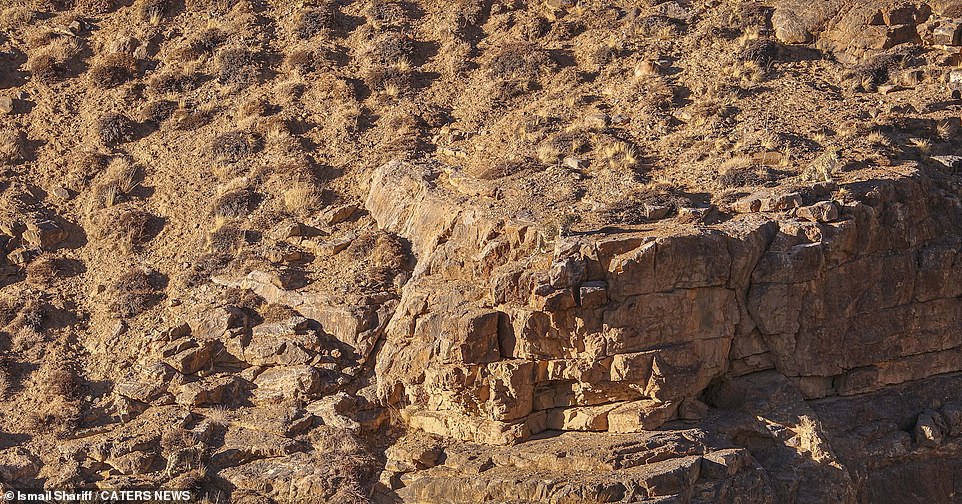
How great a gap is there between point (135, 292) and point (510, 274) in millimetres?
9496

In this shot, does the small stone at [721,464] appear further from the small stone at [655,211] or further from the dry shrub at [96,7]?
the dry shrub at [96,7]

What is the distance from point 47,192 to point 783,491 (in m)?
20.2

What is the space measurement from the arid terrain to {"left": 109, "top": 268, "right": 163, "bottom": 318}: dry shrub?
0.07 metres

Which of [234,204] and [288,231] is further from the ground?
[234,204]

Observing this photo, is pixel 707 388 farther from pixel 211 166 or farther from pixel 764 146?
pixel 211 166

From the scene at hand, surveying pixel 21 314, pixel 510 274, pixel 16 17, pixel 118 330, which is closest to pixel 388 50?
pixel 16 17

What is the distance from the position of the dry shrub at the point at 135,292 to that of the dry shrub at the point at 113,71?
9.67 meters

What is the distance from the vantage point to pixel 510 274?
22.4 m

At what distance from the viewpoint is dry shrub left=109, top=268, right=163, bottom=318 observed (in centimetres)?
2617

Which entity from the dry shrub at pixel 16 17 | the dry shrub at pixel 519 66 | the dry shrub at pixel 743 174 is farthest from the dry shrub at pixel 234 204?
A: the dry shrub at pixel 16 17

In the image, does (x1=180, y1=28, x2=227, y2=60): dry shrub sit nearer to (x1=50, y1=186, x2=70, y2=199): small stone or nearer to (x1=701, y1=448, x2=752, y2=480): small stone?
(x1=50, y1=186, x2=70, y2=199): small stone

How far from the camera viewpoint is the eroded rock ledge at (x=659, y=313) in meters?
22.1

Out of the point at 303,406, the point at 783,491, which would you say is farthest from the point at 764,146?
the point at 303,406

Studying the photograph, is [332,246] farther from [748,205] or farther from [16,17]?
[16,17]
